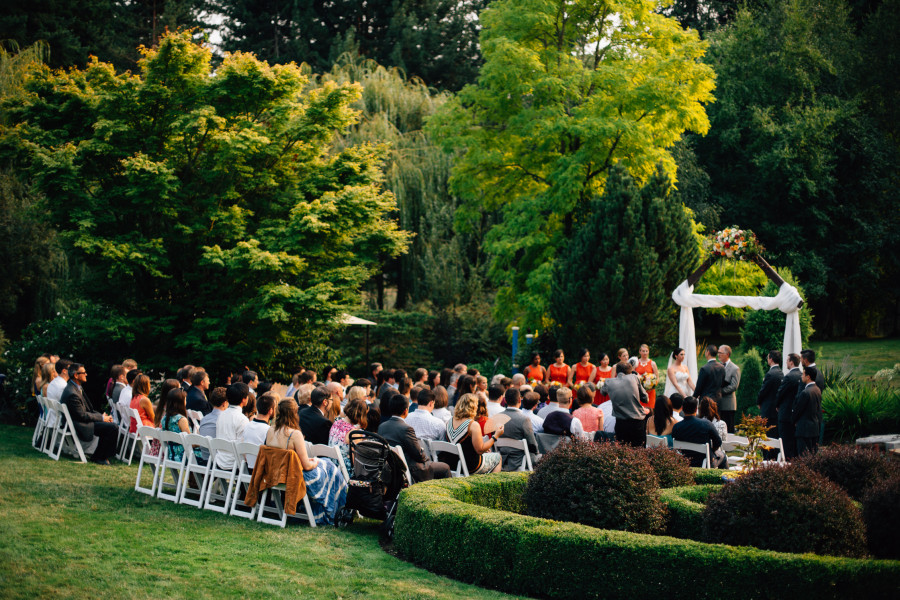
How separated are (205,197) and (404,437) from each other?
28.5ft

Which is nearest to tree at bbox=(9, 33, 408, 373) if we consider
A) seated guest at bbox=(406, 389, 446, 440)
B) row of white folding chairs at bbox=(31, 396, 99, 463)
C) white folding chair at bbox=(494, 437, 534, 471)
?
row of white folding chairs at bbox=(31, 396, 99, 463)

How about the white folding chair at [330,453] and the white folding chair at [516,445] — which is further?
the white folding chair at [516,445]

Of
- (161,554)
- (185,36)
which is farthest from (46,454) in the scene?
(185,36)

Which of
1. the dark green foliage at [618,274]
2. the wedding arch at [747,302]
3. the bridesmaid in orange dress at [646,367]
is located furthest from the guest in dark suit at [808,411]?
the dark green foliage at [618,274]

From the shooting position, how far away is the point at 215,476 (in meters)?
9.30

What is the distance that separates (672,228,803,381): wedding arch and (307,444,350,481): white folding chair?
8094 millimetres

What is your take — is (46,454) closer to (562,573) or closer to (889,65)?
(562,573)

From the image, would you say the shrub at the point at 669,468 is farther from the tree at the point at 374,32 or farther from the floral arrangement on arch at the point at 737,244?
the tree at the point at 374,32

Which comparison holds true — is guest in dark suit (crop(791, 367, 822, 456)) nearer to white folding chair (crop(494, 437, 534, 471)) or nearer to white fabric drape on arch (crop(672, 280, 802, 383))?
white fabric drape on arch (crop(672, 280, 802, 383))

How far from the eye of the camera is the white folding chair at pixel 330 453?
8.37 m

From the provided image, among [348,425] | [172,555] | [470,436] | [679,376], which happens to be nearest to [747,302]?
[679,376]

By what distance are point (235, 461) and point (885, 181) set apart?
2974cm

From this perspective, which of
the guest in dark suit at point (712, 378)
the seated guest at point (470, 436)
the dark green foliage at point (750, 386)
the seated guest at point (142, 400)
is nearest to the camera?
the seated guest at point (470, 436)

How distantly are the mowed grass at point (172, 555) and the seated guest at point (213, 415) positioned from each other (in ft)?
2.35
